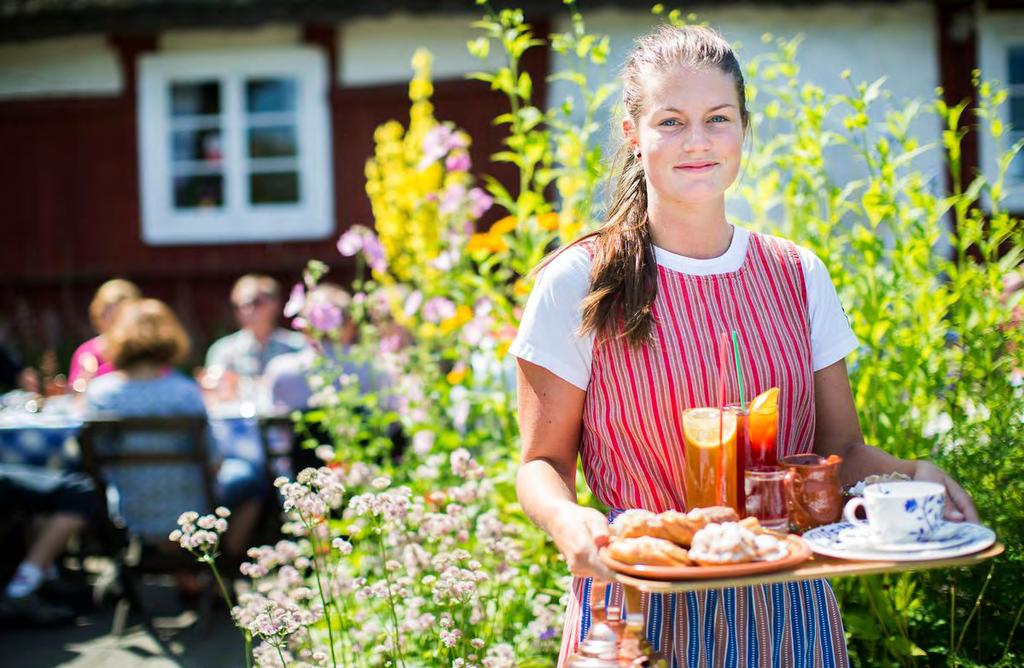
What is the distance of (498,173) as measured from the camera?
10.2 metres

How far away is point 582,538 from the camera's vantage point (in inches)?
63.6

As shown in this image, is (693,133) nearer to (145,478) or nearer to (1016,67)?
→ (145,478)

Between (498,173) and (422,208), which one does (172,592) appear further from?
(498,173)

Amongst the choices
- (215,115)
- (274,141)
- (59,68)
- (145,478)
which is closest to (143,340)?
(145,478)

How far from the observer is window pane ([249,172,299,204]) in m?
10.7

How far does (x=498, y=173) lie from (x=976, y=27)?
4000 millimetres

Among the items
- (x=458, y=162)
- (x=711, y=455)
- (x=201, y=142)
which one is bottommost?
(x=711, y=455)

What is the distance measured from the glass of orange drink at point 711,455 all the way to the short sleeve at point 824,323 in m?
0.27

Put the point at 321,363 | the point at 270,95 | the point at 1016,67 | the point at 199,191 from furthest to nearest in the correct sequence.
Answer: the point at 199,191
the point at 270,95
the point at 1016,67
the point at 321,363

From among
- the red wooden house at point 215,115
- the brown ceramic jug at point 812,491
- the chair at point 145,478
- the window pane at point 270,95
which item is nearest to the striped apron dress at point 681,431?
the brown ceramic jug at point 812,491

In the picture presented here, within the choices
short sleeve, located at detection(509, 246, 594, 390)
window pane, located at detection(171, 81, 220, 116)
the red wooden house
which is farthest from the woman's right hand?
window pane, located at detection(171, 81, 220, 116)

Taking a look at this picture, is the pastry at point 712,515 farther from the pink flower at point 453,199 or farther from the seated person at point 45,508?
the seated person at point 45,508

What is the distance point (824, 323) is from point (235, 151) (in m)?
9.31

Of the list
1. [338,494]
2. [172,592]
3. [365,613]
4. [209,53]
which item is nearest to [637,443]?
[338,494]
